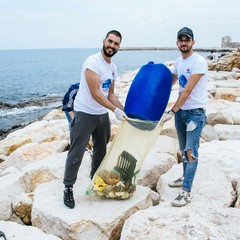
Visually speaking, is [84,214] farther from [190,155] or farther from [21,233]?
[190,155]

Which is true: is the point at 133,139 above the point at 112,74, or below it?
below

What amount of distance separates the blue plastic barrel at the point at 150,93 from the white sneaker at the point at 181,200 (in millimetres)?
882

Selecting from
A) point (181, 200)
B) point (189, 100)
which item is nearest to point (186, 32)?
point (189, 100)

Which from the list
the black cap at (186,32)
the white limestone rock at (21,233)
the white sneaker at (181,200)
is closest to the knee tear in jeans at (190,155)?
→ the white sneaker at (181,200)

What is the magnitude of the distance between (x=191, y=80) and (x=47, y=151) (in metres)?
Result: 4.09

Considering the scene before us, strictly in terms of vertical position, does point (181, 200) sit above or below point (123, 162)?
below

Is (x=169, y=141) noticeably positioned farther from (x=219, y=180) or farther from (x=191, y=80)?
(x=191, y=80)

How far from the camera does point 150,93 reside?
407 cm

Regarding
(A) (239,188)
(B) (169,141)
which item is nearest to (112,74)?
(A) (239,188)

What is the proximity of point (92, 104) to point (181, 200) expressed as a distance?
4.65ft

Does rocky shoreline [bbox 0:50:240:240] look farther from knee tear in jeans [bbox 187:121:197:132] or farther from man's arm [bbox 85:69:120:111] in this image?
man's arm [bbox 85:69:120:111]

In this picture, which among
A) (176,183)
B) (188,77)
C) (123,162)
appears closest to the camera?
(188,77)

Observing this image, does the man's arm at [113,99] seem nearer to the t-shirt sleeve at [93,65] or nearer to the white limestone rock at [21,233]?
the t-shirt sleeve at [93,65]

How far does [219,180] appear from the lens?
4.58 m
